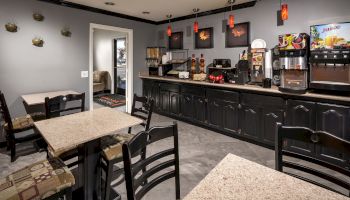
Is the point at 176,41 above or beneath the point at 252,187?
above

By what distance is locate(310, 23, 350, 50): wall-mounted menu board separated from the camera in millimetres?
2645

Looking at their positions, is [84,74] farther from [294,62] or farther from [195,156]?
[294,62]

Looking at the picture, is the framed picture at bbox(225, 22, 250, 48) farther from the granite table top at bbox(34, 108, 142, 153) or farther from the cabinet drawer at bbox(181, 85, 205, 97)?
the granite table top at bbox(34, 108, 142, 153)

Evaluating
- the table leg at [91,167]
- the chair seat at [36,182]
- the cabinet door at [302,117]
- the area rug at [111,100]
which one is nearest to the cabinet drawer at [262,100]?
the cabinet door at [302,117]

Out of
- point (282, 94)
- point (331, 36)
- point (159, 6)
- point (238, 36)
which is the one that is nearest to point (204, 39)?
point (238, 36)

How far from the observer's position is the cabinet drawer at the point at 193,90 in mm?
4250

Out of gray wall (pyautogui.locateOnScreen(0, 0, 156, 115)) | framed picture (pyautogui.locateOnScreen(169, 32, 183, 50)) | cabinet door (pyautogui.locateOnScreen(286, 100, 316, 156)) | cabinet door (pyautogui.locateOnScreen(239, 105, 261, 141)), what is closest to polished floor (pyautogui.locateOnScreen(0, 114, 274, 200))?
cabinet door (pyautogui.locateOnScreen(239, 105, 261, 141))

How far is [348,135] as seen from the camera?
262cm

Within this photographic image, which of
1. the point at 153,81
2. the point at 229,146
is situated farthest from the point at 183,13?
the point at 229,146

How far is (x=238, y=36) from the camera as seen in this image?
427cm

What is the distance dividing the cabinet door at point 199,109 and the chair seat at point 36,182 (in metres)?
2.96

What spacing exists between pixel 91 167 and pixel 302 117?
8.92 feet

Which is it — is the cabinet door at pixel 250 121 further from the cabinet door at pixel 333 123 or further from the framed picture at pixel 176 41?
the framed picture at pixel 176 41

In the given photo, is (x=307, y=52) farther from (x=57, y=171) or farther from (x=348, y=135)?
(x=57, y=171)
